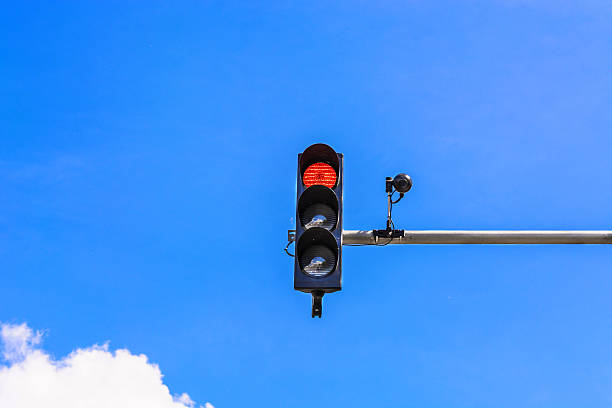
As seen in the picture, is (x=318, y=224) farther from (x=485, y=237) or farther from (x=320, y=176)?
(x=485, y=237)

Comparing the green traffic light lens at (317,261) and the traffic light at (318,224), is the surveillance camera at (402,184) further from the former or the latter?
the green traffic light lens at (317,261)

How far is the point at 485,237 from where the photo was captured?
4715 millimetres

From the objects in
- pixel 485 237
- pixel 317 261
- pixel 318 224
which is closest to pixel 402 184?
pixel 485 237

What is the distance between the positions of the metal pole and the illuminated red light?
2.31ft

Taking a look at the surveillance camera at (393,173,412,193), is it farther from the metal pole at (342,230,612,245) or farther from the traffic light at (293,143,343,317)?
the traffic light at (293,143,343,317)

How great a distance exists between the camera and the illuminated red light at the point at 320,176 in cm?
405

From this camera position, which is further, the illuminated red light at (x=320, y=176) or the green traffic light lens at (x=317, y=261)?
the illuminated red light at (x=320, y=176)

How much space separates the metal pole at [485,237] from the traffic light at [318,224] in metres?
0.75

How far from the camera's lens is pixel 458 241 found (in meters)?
4.67

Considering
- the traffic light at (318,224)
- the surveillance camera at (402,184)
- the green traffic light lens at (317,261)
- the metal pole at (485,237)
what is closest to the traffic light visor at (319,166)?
the traffic light at (318,224)

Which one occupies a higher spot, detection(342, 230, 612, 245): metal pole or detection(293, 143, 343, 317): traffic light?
detection(342, 230, 612, 245): metal pole

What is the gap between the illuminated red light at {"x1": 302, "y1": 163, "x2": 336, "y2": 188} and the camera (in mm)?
4051

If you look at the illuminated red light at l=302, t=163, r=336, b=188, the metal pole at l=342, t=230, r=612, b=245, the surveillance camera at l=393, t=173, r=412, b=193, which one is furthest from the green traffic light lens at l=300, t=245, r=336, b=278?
the surveillance camera at l=393, t=173, r=412, b=193

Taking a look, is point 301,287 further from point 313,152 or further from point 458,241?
point 458,241
